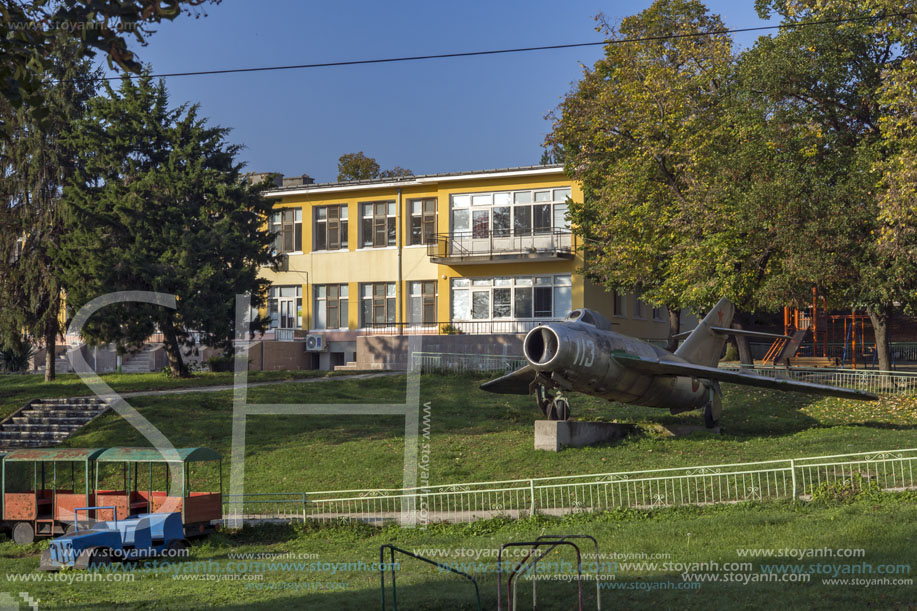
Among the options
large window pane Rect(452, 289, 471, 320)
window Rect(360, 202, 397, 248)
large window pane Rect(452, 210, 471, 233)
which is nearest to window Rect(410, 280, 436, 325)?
large window pane Rect(452, 289, 471, 320)

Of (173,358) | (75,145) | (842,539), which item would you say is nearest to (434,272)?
(173,358)

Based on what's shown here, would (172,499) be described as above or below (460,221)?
below

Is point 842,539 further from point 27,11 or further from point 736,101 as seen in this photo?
point 736,101

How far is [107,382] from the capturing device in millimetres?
37812

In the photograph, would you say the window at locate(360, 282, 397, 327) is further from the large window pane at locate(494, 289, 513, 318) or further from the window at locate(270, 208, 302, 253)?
the large window pane at locate(494, 289, 513, 318)

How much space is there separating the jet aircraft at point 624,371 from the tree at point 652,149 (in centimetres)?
810

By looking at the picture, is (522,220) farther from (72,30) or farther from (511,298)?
(72,30)

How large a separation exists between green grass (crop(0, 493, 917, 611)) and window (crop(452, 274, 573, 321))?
2748 cm

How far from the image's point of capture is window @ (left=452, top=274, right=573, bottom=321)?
1722 inches

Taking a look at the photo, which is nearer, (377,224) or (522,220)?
(522,220)

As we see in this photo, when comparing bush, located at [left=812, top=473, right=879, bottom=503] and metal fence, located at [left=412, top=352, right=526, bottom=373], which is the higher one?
metal fence, located at [left=412, top=352, right=526, bottom=373]

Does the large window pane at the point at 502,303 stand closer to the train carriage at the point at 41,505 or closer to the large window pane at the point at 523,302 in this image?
the large window pane at the point at 523,302

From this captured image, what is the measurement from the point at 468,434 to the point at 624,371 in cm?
505

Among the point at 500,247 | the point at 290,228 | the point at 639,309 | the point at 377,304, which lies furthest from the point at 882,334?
the point at 290,228
